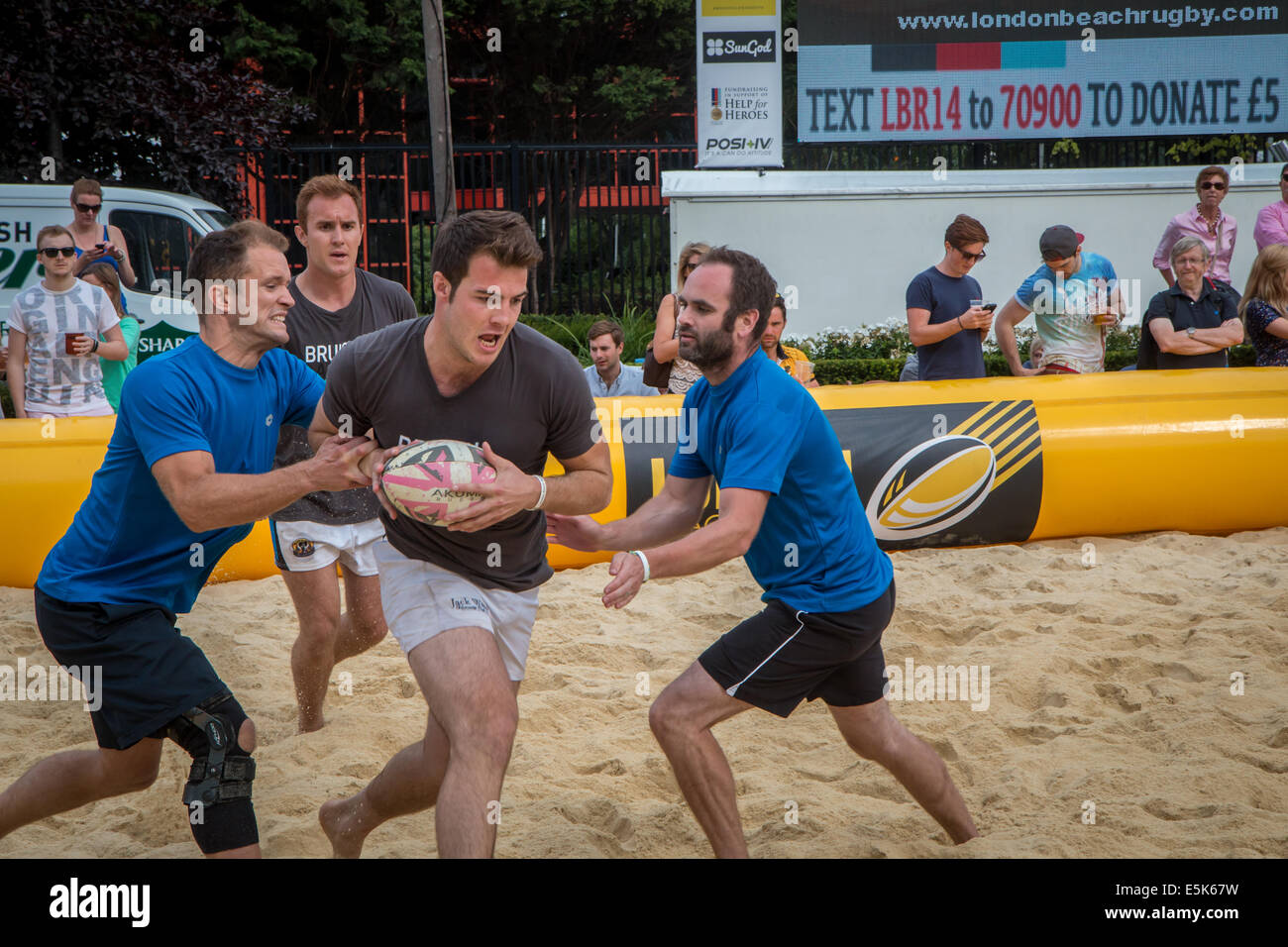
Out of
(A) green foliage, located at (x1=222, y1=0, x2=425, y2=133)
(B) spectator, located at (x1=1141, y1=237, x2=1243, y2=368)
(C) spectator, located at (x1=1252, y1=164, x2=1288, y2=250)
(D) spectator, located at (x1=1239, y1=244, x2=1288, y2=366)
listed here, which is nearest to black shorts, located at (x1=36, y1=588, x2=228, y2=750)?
(B) spectator, located at (x1=1141, y1=237, x2=1243, y2=368)

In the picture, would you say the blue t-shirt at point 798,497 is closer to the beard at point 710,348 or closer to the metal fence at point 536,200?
the beard at point 710,348

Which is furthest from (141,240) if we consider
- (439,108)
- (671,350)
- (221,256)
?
(221,256)

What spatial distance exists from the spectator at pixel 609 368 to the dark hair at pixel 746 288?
4.37 metres

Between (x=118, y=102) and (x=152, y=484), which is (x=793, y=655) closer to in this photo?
(x=152, y=484)

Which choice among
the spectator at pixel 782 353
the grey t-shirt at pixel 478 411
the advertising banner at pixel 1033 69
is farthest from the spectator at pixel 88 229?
the advertising banner at pixel 1033 69

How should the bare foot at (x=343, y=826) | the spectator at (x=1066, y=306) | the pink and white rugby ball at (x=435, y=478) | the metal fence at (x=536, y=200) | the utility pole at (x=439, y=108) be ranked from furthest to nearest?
the metal fence at (x=536, y=200) → the utility pole at (x=439, y=108) → the spectator at (x=1066, y=306) → the bare foot at (x=343, y=826) → the pink and white rugby ball at (x=435, y=478)

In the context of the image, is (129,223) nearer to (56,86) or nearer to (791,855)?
(56,86)

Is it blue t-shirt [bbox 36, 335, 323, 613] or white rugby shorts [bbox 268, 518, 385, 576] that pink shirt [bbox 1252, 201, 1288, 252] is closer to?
white rugby shorts [bbox 268, 518, 385, 576]

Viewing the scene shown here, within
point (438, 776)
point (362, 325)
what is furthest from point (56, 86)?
point (438, 776)

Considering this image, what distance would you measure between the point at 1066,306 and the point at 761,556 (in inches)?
195

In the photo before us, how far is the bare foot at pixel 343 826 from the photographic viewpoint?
3516mm

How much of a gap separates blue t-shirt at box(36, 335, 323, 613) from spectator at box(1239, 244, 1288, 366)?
21.7ft

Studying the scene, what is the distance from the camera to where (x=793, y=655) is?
333cm

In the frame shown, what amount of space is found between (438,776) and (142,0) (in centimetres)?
1350
